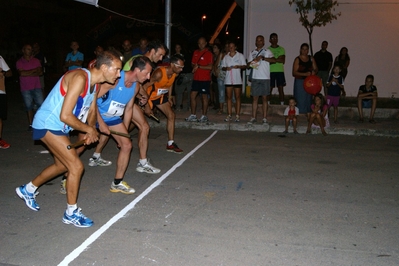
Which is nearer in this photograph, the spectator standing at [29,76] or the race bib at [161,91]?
the race bib at [161,91]

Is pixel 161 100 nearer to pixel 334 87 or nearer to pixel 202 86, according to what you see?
pixel 202 86

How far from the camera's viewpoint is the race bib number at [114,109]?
6391mm

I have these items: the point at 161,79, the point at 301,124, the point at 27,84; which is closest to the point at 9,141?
the point at 27,84

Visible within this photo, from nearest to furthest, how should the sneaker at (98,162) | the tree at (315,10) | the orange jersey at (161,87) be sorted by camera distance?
the sneaker at (98,162)
the orange jersey at (161,87)
the tree at (315,10)

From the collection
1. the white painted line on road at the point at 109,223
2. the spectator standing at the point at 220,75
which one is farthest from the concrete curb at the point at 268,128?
the white painted line on road at the point at 109,223

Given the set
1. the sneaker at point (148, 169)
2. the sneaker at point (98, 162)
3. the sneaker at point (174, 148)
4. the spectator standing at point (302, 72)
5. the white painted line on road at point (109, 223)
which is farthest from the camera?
the spectator standing at point (302, 72)

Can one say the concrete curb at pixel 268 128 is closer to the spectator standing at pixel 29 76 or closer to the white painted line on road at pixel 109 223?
the spectator standing at pixel 29 76

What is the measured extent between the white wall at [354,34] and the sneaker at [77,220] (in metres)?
11.9

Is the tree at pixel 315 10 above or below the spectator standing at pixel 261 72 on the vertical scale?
above

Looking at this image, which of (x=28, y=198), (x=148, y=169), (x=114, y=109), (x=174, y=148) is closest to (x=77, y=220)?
(x=28, y=198)

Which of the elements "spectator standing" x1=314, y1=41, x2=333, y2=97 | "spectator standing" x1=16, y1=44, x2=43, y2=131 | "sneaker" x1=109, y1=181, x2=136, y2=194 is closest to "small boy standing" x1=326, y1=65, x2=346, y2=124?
"spectator standing" x1=314, y1=41, x2=333, y2=97

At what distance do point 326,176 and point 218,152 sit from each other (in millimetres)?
2299

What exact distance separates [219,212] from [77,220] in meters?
1.61

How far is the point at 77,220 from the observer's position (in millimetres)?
5133
